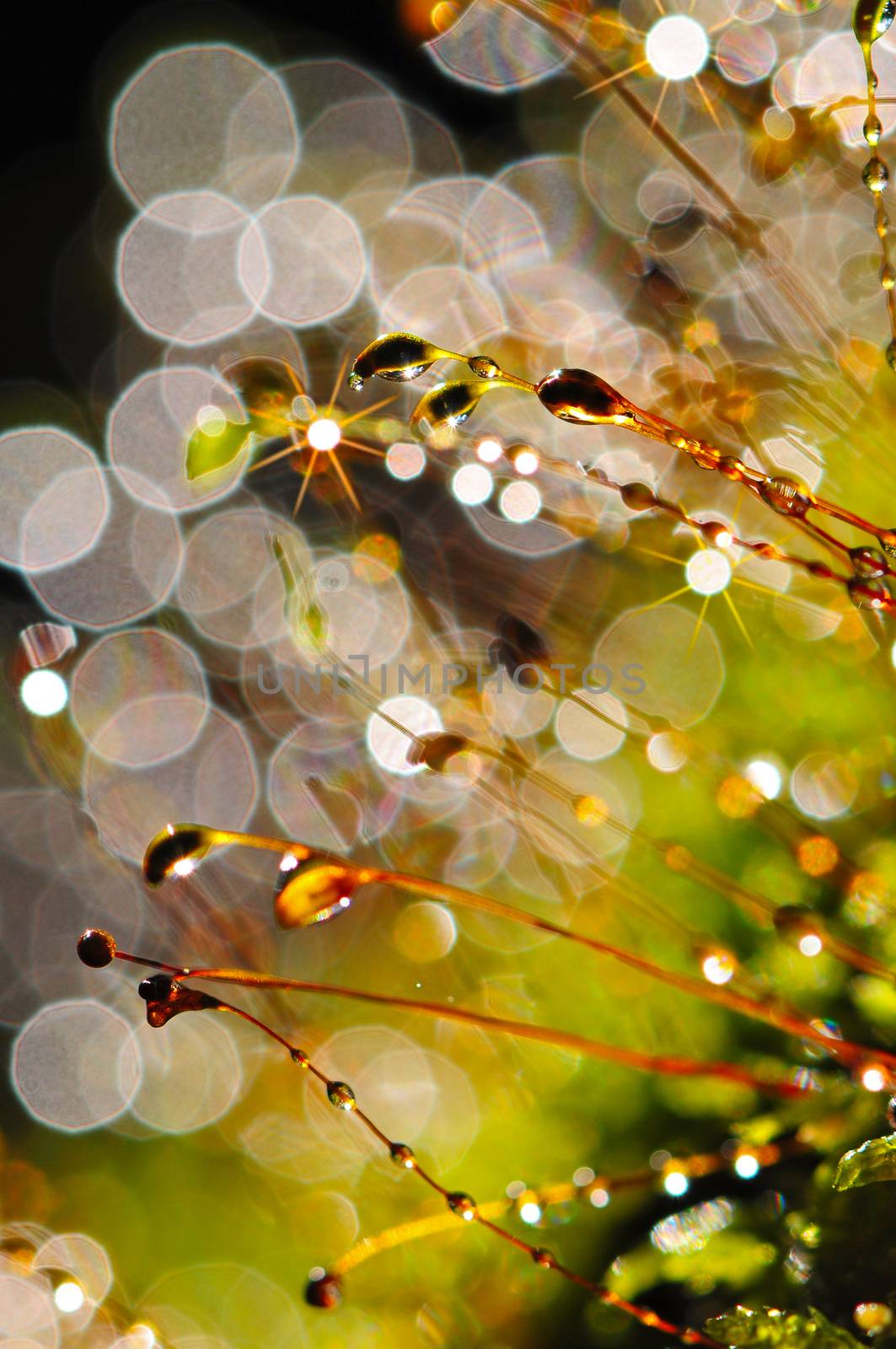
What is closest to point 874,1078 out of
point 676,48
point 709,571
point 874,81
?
point 709,571


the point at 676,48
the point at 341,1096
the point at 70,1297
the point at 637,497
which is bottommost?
the point at 70,1297

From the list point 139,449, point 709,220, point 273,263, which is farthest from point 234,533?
point 709,220

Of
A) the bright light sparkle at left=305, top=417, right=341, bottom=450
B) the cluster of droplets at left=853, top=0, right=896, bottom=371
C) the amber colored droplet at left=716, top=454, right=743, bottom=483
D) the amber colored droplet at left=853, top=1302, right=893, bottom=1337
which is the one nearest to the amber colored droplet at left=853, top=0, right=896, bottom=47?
the cluster of droplets at left=853, top=0, right=896, bottom=371

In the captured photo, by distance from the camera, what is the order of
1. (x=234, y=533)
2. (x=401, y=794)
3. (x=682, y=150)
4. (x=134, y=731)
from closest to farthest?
1. (x=682, y=150)
2. (x=401, y=794)
3. (x=234, y=533)
4. (x=134, y=731)

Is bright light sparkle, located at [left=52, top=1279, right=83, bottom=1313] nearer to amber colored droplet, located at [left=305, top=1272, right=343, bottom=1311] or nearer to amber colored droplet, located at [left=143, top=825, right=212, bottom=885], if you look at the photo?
amber colored droplet, located at [left=305, top=1272, right=343, bottom=1311]

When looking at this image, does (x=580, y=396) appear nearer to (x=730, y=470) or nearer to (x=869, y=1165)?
(x=730, y=470)

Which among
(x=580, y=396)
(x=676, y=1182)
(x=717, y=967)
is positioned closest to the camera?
(x=580, y=396)

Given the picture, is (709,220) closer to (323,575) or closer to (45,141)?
(323,575)

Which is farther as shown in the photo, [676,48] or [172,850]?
[676,48]
